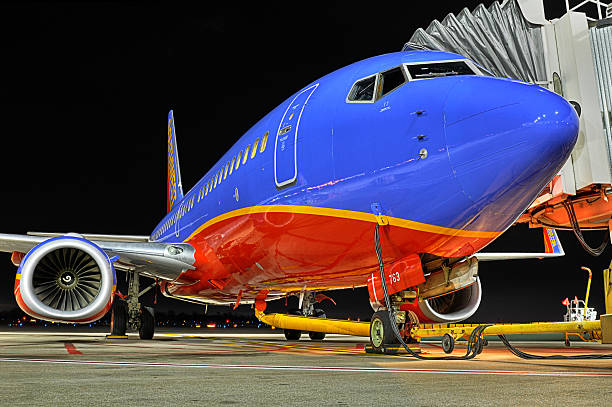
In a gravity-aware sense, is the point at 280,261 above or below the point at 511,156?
below

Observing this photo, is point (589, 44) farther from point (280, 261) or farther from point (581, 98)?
point (280, 261)

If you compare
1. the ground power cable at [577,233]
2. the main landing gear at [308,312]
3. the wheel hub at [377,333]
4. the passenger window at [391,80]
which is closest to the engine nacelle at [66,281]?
the wheel hub at [377,333]

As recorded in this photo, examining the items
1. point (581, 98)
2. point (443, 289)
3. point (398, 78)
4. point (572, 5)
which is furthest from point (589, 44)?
point (443, 289)

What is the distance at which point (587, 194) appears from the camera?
24.8ft

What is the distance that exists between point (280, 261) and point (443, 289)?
2.42 meters

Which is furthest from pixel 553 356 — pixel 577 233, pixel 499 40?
pixel 499 40

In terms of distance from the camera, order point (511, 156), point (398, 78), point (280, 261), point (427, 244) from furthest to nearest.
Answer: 1. point (280, 261)
2. point (398, 78)
3. point (427, 244)
4. point (511, 156)

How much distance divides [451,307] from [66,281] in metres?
5.71

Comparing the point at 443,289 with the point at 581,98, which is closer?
the point at 443,289

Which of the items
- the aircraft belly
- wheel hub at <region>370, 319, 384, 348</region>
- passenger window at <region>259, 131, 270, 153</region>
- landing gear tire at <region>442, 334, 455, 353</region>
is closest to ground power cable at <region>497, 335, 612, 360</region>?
landing gear tire at <region>442, 334, 455, 353</region>

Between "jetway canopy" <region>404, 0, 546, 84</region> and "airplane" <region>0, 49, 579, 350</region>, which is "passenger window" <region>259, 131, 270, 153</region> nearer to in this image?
"airplane" <region>0, 49, 579, 350</region>

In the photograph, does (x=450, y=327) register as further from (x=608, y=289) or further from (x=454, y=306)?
(x=608, y=289)

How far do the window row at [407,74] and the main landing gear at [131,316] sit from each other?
358 inches

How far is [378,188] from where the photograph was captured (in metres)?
5.91
